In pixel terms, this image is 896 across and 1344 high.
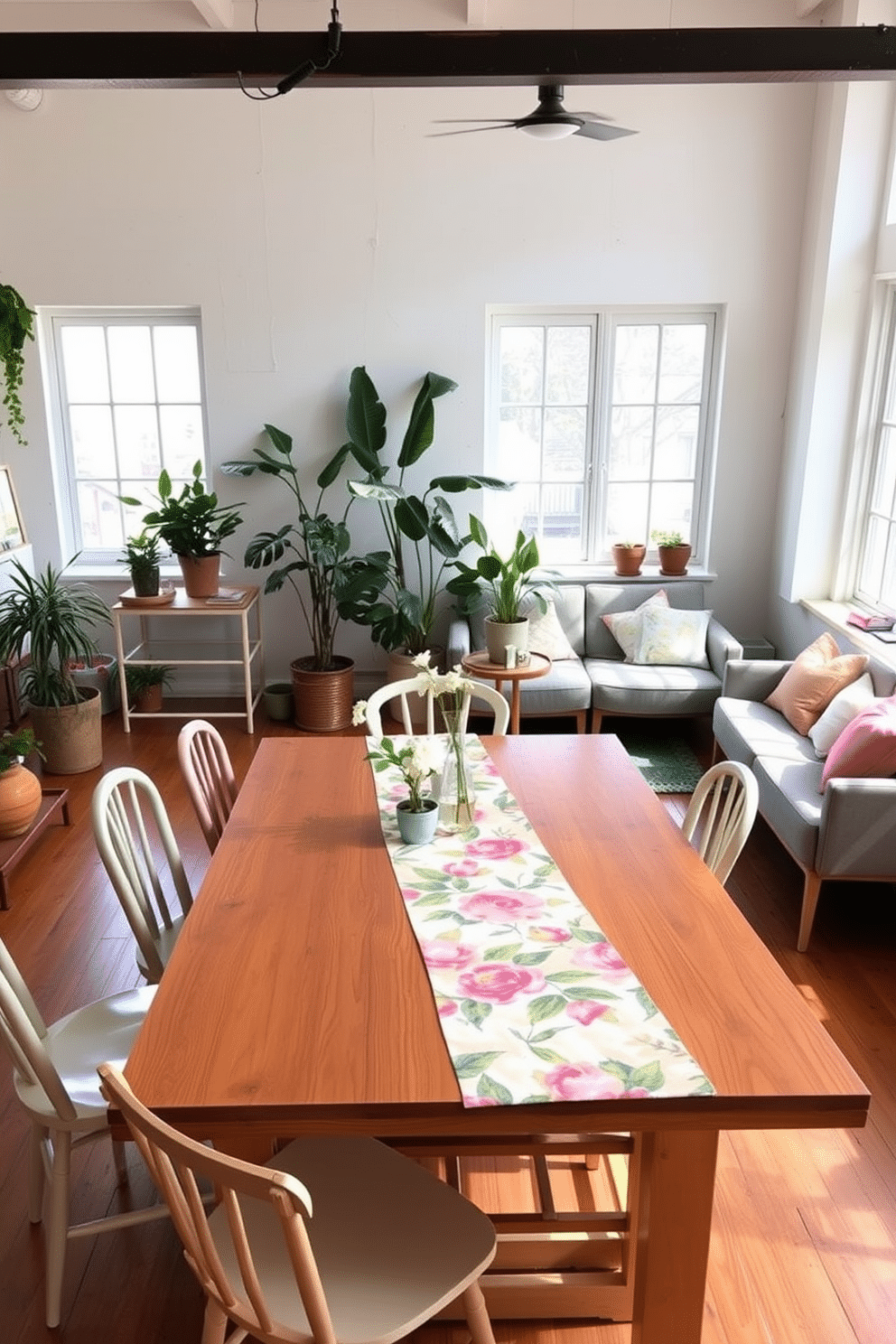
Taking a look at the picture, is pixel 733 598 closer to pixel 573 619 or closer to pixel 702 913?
pixel 573 619

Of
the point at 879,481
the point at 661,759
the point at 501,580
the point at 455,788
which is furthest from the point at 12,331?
the point at 879,481

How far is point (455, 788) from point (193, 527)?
3132 mm

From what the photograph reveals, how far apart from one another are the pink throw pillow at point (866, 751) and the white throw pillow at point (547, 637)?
6.28ft

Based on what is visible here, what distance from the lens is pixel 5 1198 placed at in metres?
2.42

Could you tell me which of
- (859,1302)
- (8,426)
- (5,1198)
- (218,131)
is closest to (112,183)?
(218,131)

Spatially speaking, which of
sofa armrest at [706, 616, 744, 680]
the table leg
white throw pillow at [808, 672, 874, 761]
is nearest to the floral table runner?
the table leg

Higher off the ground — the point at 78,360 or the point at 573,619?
the point at 78,360

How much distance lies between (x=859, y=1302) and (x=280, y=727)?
153 inches

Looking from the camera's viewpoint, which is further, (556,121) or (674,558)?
(674,558)

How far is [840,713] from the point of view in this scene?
3971mm

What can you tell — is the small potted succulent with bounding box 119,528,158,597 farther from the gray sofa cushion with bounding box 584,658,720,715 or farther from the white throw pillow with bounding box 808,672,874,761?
the white throw pillow with bounding box 808,672,874,761

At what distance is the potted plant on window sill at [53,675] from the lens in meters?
4.55

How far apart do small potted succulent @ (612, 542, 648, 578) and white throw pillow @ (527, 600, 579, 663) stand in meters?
0.55

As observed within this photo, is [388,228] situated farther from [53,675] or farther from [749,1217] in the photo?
[749,1217]
